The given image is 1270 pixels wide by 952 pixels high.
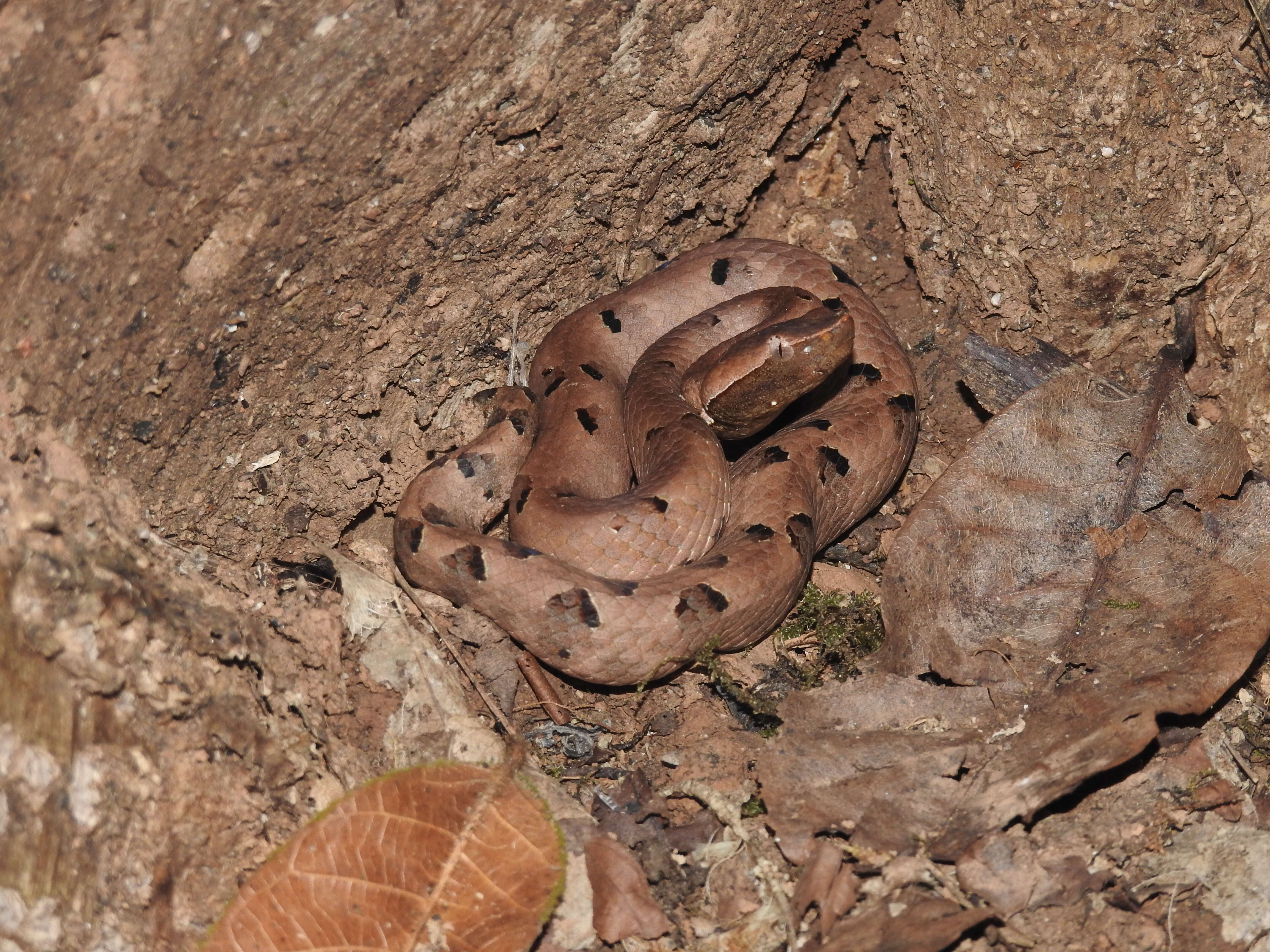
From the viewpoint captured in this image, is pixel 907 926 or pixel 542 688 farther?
pixel 542 688

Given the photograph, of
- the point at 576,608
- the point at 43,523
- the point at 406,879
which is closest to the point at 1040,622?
the point at 576,608

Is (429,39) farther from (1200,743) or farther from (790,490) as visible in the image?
(1200,743)

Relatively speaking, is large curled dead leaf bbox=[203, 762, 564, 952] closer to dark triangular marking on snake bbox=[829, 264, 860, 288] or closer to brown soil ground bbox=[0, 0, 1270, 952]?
brown soil ground bbox=[0, 0, 1270, 952]

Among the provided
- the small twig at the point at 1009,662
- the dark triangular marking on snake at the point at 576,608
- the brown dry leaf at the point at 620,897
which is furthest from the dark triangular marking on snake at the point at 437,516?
the small twig at the point at 1009,662

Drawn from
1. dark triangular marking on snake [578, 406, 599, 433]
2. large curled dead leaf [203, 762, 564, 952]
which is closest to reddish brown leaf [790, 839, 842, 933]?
large curled dead leaf [203, 762, 564, 952]

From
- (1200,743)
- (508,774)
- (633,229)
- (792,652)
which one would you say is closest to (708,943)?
(508,774)

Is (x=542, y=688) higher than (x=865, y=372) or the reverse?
higher

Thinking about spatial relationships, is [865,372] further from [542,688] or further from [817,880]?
[817,880]
